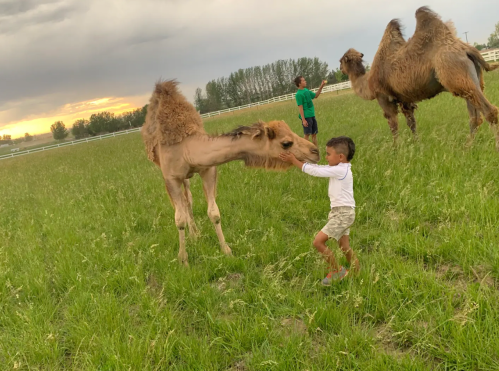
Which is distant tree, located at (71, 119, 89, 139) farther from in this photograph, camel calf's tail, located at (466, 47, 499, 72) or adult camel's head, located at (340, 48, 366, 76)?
camel calf's tail, located at (466, 47, 499, 72)

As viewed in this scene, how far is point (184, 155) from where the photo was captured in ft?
13.4

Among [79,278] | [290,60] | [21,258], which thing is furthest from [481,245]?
[290,60]

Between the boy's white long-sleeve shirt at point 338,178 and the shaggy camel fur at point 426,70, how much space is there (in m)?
4.27

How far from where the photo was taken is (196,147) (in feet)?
13.0

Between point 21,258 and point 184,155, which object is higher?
point 184,155

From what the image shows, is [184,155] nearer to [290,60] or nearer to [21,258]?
[21,258]

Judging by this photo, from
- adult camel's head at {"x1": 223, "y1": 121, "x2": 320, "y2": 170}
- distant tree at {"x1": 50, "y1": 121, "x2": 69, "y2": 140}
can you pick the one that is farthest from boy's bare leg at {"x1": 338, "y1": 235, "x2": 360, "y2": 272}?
distant tree at {"x1": 50, "y1": 121, "x2": 69, "y2": 140}

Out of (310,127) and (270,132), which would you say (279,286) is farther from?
(310,127)

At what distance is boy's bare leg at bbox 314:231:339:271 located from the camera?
305cm

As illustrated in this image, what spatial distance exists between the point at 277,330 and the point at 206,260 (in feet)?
4.96

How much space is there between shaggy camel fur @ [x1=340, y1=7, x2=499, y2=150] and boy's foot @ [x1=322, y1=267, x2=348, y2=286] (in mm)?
4516

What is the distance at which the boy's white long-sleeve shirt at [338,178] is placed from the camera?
2984mm

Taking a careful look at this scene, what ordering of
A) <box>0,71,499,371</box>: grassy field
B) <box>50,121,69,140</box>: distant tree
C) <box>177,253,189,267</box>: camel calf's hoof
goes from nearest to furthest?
<box>0,71,499,371</box>: grassy field, <box>177,253,189,267</box>: camel calf's hoof, <box>50,121,69,140</box>: distant tree

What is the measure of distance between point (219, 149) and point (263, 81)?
97.1 metres
